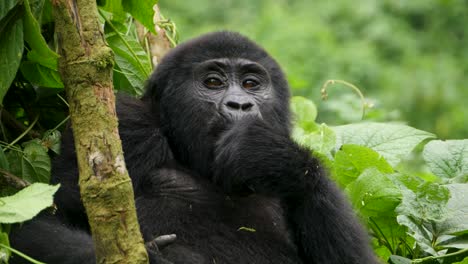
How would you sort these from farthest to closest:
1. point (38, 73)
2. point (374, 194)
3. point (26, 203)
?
point (374, 194), point (38, 73), point (26, 203)

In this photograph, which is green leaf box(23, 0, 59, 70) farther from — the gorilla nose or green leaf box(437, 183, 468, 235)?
green leaf box(437, 183, 468, 235)

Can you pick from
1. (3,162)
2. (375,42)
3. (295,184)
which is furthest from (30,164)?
(375,42)

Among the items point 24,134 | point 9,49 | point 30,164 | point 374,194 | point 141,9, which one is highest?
point 141,9

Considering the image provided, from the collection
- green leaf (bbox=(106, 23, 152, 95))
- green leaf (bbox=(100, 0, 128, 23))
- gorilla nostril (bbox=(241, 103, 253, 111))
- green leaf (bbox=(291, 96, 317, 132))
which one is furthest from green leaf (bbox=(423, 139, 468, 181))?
green leaf (bbox=(100, 0, 128, 23))

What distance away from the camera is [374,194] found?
3986 millimetres

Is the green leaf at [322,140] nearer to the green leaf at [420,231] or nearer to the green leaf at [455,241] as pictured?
the green leaf at [420,231]

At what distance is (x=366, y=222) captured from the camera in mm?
4133

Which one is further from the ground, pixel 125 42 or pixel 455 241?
pixel 125 42

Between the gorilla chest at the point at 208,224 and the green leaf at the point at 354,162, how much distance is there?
0.58m

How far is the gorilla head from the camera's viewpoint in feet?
12.7

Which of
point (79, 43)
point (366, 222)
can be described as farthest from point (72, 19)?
point (366, 222)

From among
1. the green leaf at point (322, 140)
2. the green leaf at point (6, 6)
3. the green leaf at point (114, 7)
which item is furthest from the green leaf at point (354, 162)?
the green leaf at point (6, 6)

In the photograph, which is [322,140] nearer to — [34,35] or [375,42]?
[34,35]

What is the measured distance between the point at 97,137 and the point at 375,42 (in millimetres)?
12804
